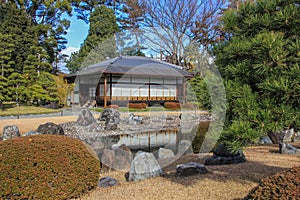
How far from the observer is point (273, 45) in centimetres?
183

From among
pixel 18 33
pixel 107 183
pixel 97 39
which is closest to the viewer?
pixel 107 183

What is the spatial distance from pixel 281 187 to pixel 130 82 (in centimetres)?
1536

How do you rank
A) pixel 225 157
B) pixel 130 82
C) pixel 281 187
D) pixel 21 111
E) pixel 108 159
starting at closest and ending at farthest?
pixel 281 187, pixel 225 157, pixel 108 159, pixel 21 111, pixel 130 82

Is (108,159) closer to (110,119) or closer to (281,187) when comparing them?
(281,187)

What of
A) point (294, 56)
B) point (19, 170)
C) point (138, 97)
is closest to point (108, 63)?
point (138, 97)

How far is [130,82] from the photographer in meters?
16.9

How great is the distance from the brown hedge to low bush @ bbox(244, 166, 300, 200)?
6.41ft

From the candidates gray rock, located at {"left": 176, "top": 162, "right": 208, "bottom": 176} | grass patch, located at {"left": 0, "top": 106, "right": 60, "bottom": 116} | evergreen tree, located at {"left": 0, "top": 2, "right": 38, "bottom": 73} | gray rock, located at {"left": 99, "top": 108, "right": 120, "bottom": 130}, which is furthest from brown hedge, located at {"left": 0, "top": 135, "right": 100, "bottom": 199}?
evergreen tree, located at {"left": 0, "top": 2, "right": 38, "bottom": 73}

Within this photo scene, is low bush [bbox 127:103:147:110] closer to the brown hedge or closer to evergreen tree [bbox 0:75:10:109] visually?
evergreen tree [bbox 0:75:10:109]

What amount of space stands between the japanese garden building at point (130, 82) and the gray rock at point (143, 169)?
11.5m

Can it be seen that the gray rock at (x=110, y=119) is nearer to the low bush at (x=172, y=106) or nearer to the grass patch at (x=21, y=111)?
the grass patch at (x=21, y=111)

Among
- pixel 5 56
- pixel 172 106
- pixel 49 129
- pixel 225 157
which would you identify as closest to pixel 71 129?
pixel 49 129

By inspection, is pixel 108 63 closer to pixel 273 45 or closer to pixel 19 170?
pixel 19 170

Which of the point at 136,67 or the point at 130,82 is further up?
the point at 136,67
